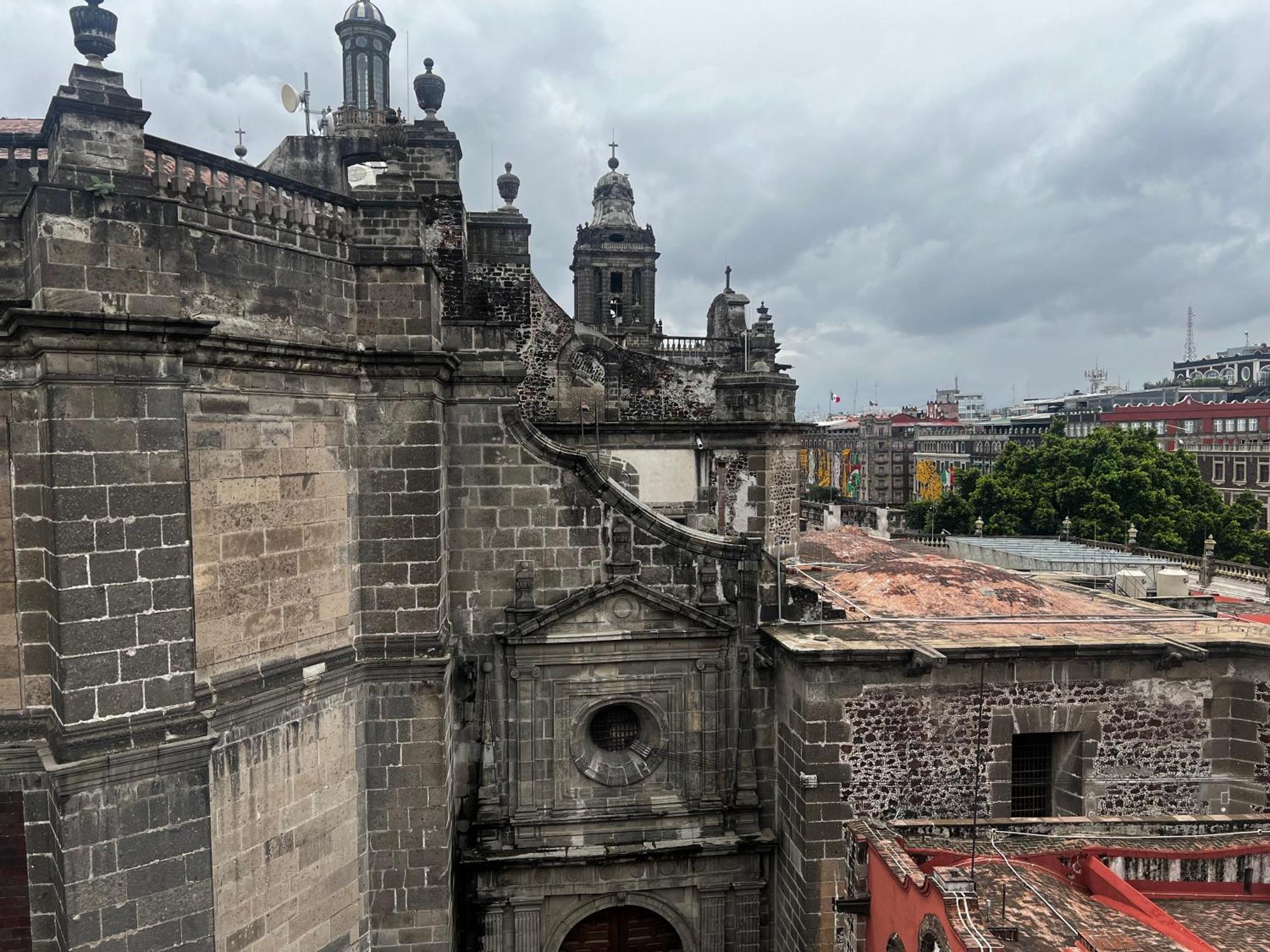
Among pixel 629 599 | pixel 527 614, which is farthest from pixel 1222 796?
pixel 527 614

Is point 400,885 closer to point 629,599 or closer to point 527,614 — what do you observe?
point 527,614

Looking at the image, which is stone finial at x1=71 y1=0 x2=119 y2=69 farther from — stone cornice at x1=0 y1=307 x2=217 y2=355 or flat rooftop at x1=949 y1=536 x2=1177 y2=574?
flat rooftop at x1=949 y1=536 x2=1177 y2=574

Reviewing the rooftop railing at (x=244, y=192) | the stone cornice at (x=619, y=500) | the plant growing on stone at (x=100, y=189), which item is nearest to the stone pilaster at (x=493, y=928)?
the stone cornice at (x=619, y=500)

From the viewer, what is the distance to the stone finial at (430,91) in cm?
1688

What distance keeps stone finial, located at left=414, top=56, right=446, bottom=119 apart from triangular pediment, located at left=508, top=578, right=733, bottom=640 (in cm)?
1035

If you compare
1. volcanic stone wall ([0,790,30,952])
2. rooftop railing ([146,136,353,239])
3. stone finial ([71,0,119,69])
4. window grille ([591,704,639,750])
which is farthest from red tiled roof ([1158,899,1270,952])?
stone finial ([71,0,119,69])

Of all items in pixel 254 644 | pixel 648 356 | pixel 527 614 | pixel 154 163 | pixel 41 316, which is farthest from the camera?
pixel 648 356

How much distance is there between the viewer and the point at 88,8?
810 centimetres

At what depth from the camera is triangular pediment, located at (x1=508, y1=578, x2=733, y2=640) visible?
13.0m

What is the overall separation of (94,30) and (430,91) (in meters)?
9.67

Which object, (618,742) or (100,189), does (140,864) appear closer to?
(100,189)

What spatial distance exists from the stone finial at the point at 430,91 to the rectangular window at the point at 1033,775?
15953 mm

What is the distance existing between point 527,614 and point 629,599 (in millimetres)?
1625

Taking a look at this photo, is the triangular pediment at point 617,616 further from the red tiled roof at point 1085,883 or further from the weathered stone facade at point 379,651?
the red tiled roof at point 1085,883
